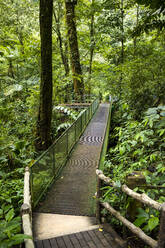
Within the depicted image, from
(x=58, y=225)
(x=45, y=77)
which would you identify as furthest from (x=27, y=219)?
(x=45, y=77)

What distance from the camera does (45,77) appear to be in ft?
23.4

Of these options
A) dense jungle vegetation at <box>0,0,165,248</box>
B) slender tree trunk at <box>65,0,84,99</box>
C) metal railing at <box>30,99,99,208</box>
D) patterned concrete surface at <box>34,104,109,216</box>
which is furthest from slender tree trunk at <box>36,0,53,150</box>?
slender tree trunk at <box>65,0,84,99</box>

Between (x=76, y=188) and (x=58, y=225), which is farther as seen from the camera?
(x=76, y=188)

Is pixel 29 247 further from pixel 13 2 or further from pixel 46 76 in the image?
pixel 13 2

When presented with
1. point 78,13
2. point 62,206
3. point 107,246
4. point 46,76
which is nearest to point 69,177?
→ point 62,206

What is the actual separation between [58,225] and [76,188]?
1.71 metres

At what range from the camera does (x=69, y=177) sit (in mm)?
6301

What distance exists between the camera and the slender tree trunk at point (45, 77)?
258 inches

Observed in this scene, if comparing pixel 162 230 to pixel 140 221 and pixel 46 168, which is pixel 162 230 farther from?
pixel 46 168

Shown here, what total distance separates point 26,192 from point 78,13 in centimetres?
1439

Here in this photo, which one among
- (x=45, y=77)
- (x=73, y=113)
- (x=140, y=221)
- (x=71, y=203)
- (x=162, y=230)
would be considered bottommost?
(x=71, y=203)

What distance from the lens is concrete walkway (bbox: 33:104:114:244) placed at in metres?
3.90

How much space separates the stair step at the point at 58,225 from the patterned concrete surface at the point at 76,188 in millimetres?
251

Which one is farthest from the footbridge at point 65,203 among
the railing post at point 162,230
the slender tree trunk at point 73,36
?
the slender tree trunk at point 73,36
